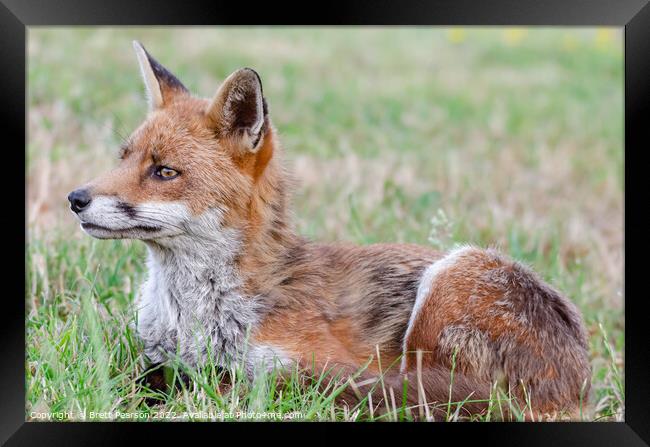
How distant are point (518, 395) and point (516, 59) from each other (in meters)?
10.9

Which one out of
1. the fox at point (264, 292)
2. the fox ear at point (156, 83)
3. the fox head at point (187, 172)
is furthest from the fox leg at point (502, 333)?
the fox ear at point (156, 83)

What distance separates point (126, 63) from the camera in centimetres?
1189

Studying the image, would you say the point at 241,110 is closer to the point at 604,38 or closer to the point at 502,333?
the point at 502,333

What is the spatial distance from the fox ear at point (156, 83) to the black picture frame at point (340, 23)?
0.86 metres

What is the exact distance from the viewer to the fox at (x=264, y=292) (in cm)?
480

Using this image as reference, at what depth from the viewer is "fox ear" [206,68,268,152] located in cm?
475

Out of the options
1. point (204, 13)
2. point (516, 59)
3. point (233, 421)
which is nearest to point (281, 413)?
point (233, 421)

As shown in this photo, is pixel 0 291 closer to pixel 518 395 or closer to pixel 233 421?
pixel 233 421

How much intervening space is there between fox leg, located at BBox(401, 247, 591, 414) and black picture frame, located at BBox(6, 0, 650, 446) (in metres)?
0.56

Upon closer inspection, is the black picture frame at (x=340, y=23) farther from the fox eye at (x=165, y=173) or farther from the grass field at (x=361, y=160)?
the fox eye at (x=165, y=173)

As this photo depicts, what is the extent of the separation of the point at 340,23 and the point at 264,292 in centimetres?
172

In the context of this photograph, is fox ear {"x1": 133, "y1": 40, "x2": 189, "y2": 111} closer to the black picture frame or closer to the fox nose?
the black picture frame

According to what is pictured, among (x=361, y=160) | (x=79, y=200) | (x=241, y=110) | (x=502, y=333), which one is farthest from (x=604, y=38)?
(x=79, y=200)

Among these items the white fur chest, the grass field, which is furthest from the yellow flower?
the white fur chest
